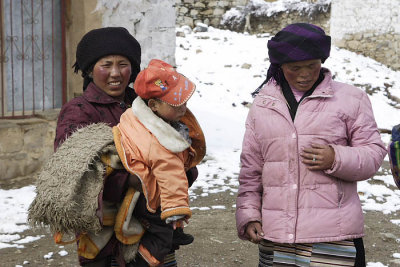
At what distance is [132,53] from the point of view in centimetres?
251

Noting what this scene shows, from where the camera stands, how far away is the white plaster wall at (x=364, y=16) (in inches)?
569

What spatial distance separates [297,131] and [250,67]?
10.0 m

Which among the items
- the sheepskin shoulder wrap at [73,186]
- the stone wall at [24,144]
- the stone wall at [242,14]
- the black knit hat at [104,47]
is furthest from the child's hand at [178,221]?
the stone wall at [242,14]

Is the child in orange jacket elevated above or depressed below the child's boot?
above

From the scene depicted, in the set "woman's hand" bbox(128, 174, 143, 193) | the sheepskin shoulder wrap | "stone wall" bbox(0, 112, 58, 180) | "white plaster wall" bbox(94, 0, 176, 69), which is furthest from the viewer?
"white plaster wall" bbox(94, 0, 176, 69)

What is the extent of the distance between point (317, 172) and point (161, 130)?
699 millimetres

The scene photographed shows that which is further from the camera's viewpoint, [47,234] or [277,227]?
[47,234]

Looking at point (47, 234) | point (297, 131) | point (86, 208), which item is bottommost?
point (47, 234)

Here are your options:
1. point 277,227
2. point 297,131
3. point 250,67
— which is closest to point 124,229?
point 277,227

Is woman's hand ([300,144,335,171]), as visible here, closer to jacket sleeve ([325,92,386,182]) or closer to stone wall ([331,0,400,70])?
jacket sleeve ([325,92,386,182])

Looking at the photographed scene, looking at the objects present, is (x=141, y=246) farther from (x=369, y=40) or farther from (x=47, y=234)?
(x=369, y=40)

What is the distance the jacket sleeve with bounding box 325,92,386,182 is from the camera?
234 cm

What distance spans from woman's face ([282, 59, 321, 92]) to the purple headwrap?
0.04 m

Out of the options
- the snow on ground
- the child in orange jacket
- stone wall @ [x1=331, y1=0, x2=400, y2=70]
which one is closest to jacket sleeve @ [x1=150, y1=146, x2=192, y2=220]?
the child in orange jacket
